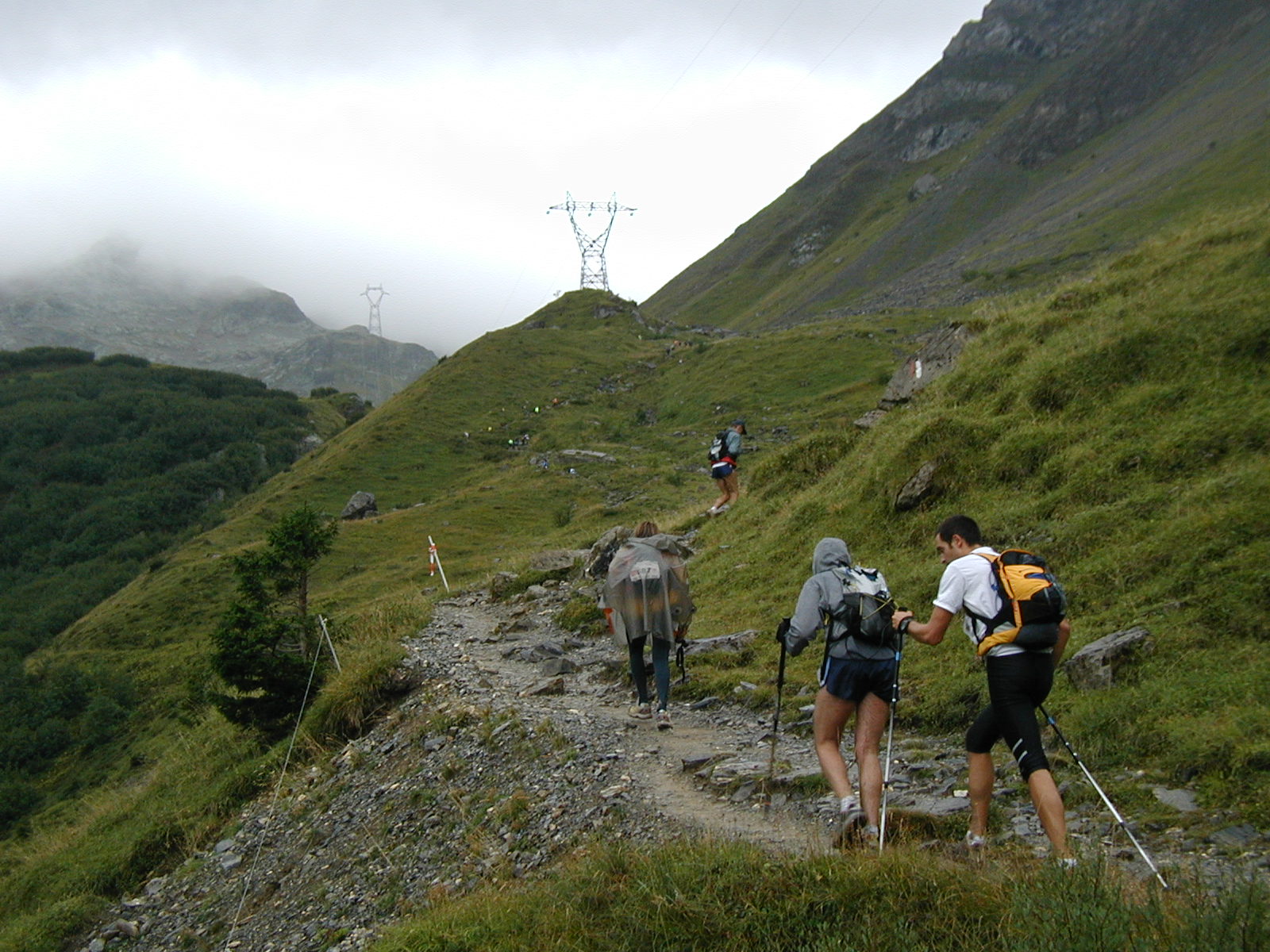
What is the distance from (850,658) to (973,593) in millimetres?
1094

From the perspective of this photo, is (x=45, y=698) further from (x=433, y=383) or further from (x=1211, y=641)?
(x=1211, y=641)

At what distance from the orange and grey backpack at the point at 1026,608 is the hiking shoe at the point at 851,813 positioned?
141cm

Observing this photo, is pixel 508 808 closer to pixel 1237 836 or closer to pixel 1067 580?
pixel 1237 836

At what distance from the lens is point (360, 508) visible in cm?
5094

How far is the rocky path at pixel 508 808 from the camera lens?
653 centimetres

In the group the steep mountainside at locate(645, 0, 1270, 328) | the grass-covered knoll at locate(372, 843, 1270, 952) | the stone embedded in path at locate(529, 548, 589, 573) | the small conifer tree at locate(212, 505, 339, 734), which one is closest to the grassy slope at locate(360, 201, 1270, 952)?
the grass-covered knoll at locate(372, 843, 1270, 952)

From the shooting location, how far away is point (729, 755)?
8.73m

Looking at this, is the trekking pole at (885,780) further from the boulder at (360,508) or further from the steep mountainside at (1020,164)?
the steep mountainside at (1020,164)

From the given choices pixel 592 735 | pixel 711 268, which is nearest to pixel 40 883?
pixel 592 735

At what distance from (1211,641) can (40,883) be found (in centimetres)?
1971

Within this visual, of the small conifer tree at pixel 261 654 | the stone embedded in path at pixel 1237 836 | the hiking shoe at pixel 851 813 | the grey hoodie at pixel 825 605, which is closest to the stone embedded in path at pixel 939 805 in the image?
the hiking shoe at pixel 851 813

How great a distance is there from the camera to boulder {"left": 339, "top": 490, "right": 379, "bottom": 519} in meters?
50.9

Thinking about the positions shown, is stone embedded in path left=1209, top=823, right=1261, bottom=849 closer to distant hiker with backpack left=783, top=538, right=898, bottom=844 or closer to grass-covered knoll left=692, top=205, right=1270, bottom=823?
grass-covered knoll left=692, top=205, right=1270, bottom=823

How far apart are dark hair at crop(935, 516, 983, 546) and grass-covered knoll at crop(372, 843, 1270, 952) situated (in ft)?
6.74
